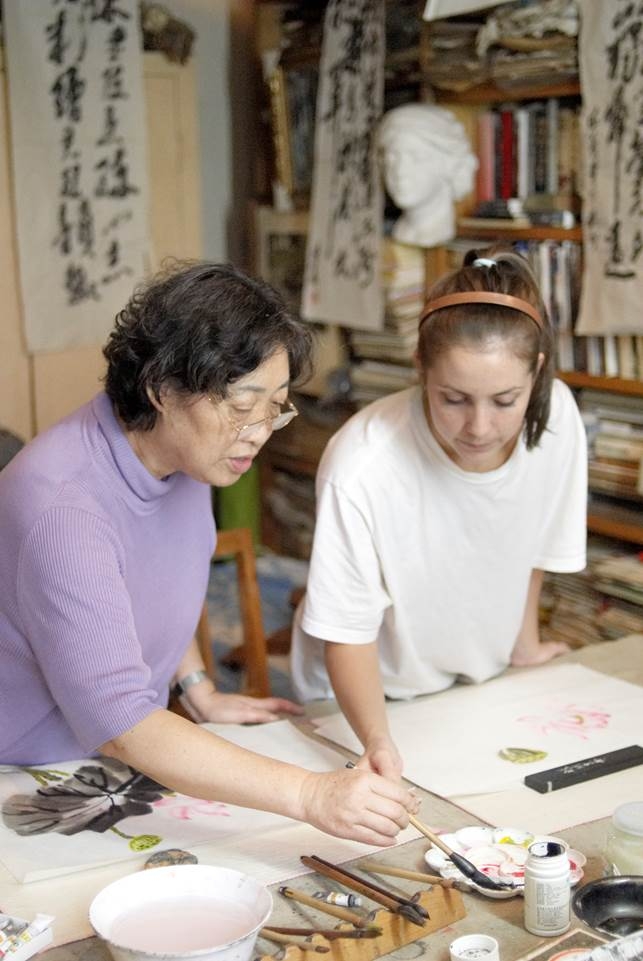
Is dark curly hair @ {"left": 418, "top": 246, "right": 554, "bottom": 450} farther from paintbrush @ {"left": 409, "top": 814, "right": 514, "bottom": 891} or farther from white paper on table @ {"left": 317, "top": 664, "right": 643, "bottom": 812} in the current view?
paintbrush @ {"left": 409, "top": 814, "right": 514, "bottom": 891}

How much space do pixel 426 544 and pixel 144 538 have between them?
49 centimetres

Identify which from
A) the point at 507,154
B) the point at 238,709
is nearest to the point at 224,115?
the point at 507,154

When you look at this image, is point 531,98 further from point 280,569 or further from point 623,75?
point 280,569

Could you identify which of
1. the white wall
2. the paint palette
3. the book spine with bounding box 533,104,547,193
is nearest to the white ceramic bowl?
the paint palette

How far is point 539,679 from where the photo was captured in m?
1.92

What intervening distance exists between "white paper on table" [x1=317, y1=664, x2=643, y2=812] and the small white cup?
33cm

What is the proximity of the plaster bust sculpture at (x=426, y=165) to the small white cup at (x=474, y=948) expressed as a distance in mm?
2657

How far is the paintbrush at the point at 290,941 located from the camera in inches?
44.2

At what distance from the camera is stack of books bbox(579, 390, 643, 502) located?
3160 mm

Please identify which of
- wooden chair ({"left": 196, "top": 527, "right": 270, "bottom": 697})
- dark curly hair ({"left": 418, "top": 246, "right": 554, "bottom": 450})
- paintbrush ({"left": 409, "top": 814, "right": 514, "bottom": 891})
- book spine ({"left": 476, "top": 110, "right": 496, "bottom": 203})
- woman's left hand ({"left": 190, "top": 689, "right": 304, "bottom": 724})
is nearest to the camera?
paintbrush ({"left": 409, "top": 814, "right": 514, "bottom": 891})

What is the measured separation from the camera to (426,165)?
11.3 ft

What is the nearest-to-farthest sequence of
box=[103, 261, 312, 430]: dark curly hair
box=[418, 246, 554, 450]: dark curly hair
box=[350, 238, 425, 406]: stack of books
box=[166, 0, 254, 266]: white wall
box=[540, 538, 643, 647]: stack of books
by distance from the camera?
1. box=[103, 261, 312, 430]: dark curly hair
2. box=[418, 246, 554, 450]: dark curly hair
3. box=[540, 538, 643, 647]: stack of books
4. box=[350, 238, 425, 406]: stack of books
5. box=[166, 0, 254, 266]: white wall

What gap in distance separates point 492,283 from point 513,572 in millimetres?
497

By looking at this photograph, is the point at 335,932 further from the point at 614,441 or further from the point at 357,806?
the point at 614,441
